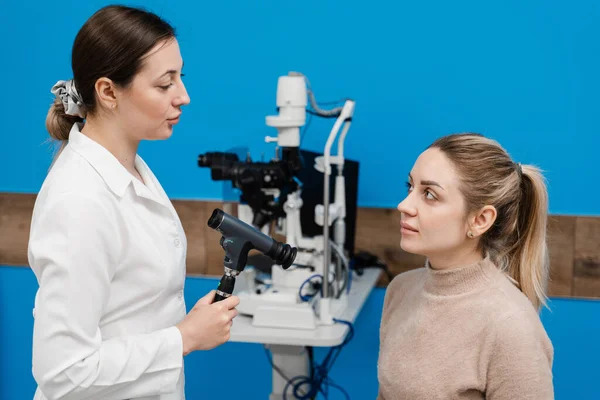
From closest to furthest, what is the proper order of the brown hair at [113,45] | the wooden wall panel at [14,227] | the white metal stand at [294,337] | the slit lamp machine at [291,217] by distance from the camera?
the brown hair at [113,45] → the white metal stand at [294,337] → the slit lamp machine at [291,217] → the wooden wall panel at [14,227]

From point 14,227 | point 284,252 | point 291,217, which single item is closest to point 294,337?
point 291,217

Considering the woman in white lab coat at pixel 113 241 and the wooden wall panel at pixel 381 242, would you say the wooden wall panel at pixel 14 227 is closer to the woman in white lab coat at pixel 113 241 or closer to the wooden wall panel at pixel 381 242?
the wooden wall panel at pixel 381 242

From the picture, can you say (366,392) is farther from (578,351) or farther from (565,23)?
(565,23)

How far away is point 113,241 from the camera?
129 cm

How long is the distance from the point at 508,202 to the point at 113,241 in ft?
2.62

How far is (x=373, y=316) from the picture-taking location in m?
2.71

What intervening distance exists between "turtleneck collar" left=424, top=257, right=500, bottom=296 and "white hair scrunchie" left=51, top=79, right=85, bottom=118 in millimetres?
795

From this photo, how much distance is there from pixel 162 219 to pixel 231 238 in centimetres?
14

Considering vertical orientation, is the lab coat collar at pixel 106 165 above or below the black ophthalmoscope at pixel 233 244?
above

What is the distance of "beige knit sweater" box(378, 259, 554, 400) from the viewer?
1382 mm

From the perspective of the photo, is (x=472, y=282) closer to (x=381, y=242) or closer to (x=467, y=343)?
(x=467, y=343)

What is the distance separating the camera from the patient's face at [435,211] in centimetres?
151

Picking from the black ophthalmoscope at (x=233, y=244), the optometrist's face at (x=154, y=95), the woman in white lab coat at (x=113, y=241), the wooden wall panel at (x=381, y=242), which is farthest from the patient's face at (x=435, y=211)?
the wooden wall panel at (x=381, y=242)

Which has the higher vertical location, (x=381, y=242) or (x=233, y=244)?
(x=233, y=244)
